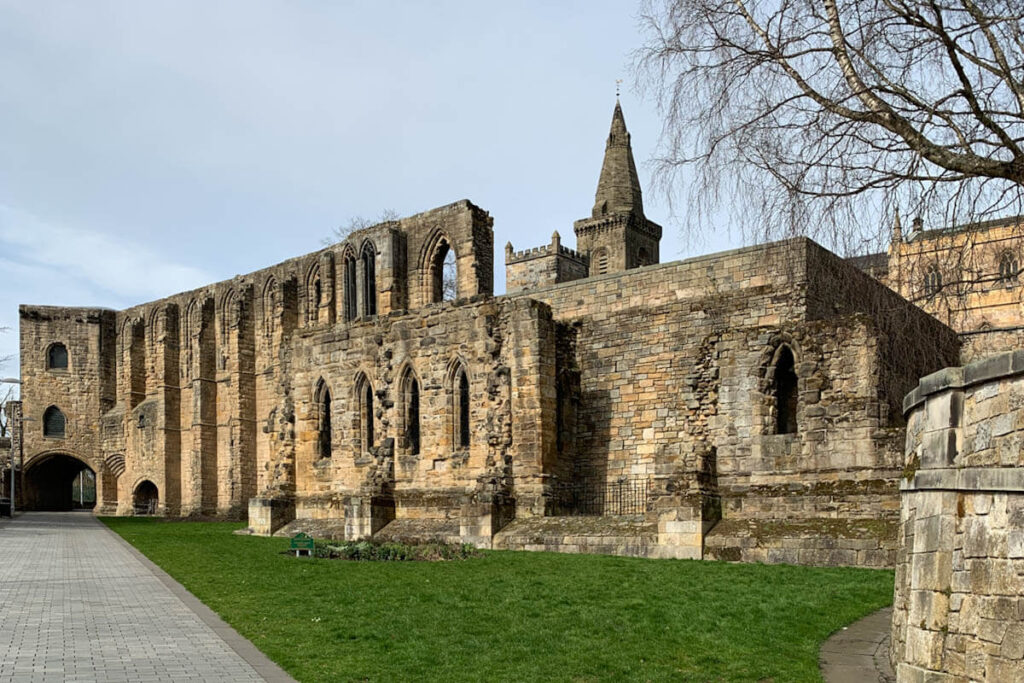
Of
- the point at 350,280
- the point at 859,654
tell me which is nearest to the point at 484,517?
the point at 859,654

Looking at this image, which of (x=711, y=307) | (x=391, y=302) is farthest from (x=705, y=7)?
(x=391, y=302)

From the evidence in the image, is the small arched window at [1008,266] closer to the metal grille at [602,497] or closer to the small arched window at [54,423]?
the metal grille at [602,497]

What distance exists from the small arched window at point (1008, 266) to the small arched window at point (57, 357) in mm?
57727

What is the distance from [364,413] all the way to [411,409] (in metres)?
1.88

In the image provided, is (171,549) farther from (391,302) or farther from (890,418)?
(391,302)

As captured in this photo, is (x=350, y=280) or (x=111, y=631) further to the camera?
(x=350, y=280)

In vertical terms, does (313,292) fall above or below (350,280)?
below

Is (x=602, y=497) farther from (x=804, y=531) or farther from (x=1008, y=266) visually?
(x=1008, y=266)

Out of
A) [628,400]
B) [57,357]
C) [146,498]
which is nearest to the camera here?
[628,400]

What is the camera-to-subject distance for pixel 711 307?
24188mm

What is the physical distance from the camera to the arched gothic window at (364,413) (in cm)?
2788

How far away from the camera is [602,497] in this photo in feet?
80.8

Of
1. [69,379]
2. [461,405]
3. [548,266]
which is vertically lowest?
[461,405]

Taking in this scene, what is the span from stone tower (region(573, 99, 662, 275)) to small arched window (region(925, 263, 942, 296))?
57474 mm
